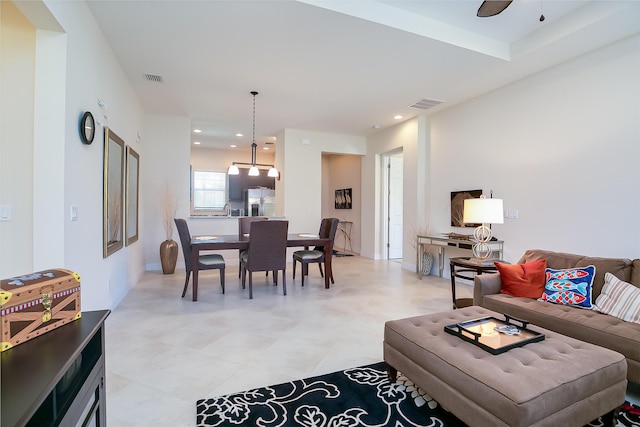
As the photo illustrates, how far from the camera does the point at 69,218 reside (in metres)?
2.26

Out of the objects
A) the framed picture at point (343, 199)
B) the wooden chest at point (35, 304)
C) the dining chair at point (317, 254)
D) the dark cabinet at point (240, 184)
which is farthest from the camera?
the dark cabinet at point (240, 184)

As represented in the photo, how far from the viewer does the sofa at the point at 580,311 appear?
75.3 inches

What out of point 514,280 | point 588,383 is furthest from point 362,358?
point 514,280

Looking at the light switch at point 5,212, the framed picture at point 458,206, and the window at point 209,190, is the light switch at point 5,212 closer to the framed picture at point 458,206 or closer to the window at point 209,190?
the framed picture at point 458,206

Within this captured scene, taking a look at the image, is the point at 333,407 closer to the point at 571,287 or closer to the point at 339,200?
the point at 571,287

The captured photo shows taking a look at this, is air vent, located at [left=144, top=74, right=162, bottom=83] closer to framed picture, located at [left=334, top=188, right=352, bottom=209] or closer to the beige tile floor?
the beige tile floor

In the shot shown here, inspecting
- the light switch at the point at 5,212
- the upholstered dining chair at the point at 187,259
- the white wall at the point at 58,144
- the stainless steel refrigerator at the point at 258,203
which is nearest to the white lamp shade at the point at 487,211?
the upholstered dining chair at the point at 187,259

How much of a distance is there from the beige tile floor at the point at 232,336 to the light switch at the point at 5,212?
1.21 metres

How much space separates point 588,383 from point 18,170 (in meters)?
3.55

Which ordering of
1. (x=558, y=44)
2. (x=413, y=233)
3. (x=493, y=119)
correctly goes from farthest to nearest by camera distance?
(x=413, y=233) → (x=493, y=119) → (x=558, y=44)

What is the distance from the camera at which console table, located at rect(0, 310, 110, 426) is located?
2.43ft

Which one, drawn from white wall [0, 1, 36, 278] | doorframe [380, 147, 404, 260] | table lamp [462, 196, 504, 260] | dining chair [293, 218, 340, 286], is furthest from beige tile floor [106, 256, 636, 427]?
doorframe [380, 147, 404, 260]

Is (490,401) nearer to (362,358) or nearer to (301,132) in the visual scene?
(362,358)

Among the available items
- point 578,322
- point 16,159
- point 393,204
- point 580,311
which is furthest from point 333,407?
point 393,204
